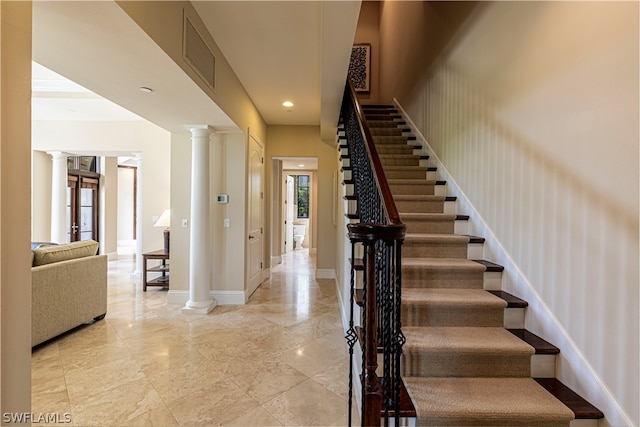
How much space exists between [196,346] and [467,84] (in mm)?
3642

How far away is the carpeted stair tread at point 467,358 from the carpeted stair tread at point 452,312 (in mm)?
233

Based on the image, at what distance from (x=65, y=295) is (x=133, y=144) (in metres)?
3.27

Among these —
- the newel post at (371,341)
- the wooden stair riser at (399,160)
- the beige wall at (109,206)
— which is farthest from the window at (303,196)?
the newel post at (371,341)

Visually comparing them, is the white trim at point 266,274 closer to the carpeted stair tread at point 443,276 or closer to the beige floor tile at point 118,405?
the beige floor tile at point 118,405

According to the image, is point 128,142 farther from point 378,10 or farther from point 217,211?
point 378,10

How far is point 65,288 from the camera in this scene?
3.06 meters

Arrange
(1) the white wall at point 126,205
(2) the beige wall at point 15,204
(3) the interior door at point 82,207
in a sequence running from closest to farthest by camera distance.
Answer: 1. (2) the beige wall at point 15,204
2. (3) the interior door at point 82,207
3. (1) the white wall at point 126,205

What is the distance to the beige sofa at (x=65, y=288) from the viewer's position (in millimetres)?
2775

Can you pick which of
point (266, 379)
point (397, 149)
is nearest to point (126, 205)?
point (397, 149)

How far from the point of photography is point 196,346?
9.45 feet

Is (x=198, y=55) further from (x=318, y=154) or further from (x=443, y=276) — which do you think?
(x=318, y=154)

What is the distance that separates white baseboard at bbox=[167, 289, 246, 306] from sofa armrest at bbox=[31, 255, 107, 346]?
802 millimetres

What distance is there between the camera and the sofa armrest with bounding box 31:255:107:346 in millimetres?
2762

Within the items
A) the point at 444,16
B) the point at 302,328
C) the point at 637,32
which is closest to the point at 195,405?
the point at 302,328
